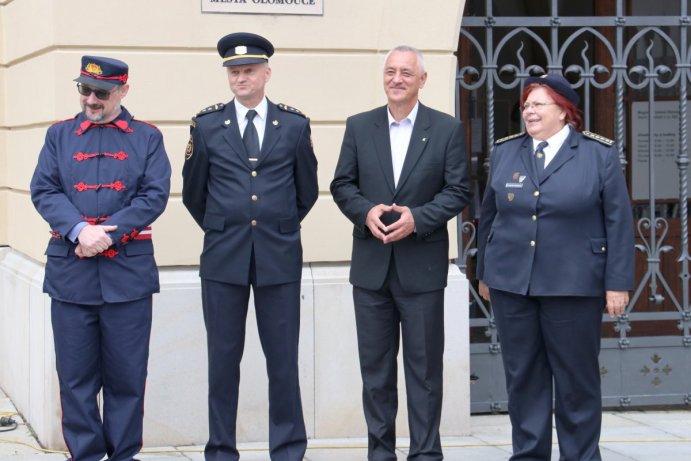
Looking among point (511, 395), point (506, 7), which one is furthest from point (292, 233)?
point (506, 7)

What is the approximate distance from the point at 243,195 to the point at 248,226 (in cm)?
14

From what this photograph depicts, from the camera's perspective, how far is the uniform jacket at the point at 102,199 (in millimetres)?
5305

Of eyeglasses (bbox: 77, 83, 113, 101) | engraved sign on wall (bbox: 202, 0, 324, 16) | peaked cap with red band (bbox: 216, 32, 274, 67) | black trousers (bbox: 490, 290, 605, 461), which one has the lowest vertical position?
black trousers (bbox: 490, 290, 605, 461)

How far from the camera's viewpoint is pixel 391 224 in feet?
17.6

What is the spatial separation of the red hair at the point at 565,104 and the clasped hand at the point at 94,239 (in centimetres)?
194

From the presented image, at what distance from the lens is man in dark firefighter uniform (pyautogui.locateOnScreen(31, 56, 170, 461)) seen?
209 inches

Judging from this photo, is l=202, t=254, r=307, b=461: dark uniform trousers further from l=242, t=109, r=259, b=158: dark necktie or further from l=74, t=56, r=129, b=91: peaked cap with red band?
l=74, t=56, r=129, b=91: peaked cap with red band

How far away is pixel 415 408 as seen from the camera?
217 inches

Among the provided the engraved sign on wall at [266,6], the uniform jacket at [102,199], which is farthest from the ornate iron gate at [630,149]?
the uniform jacket at [102,199]

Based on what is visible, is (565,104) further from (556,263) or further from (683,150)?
(683,150)

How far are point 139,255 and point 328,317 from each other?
56.9 inches

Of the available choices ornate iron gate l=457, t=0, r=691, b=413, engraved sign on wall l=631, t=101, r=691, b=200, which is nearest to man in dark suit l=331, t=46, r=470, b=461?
ornate iron gate l=457, t=0, r=691, b=413

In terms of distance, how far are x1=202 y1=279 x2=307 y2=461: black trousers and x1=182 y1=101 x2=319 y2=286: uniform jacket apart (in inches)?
3.6

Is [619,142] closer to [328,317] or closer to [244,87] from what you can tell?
[328,317]
